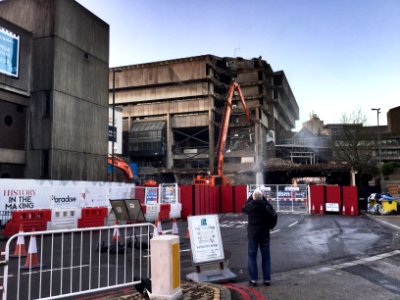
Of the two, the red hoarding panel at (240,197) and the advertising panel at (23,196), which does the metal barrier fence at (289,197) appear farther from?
the advertising panel at (23,196)

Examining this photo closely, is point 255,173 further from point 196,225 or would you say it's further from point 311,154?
point 196,225

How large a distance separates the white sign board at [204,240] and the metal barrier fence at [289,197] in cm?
1760

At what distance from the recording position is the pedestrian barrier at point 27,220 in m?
15.0

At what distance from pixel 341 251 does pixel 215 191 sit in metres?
15.8

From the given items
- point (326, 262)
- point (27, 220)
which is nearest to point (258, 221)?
point (326, 262)

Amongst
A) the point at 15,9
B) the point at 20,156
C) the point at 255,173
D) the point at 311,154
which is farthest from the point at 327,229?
the point at 311,154

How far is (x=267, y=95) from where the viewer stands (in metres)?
82.4

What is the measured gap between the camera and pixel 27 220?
15406mm

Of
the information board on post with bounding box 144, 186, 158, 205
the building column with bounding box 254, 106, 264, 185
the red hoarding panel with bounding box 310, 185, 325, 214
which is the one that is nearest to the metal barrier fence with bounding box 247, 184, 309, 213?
the red hoarding panel with bounding box 310, 185, 325, 214

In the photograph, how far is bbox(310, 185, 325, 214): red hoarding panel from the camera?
25047 mm

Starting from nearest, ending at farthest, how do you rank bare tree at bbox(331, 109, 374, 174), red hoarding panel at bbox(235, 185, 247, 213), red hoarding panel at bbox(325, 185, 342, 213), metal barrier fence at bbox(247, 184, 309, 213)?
red hoarding panel at bbox(325, 185, 342, 213), metal barrier fence at bbox(247, 184, 309, 213), red hoarding panel at bbox(235, 185, 247, 213), bare tree at bbox(331, 109, 374, 174)

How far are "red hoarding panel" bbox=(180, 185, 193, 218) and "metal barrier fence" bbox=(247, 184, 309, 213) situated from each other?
5.08 m

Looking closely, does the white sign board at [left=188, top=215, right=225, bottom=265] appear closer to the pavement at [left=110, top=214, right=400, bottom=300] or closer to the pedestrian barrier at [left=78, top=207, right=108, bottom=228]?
the pavement at [left=110, top=214, right=400, bottom=300]

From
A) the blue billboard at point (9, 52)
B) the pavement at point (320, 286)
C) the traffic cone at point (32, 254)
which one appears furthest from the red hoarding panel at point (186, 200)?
the blue billboard at point (9, 52)
